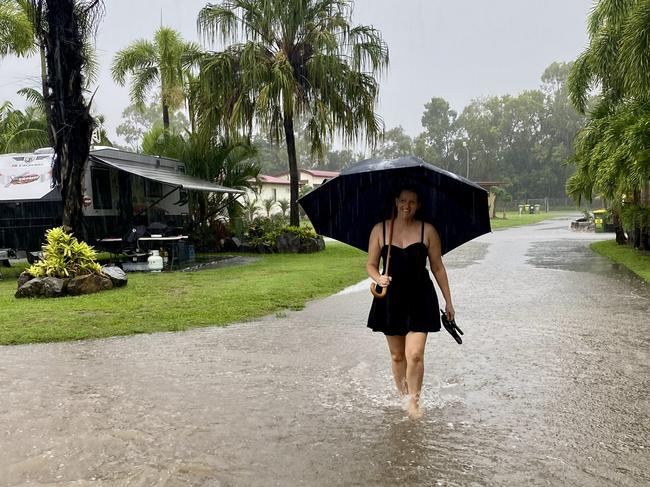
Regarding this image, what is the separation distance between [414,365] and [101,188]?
13.1m

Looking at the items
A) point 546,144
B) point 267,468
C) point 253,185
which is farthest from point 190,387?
point 546,144

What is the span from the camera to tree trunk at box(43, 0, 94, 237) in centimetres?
1122

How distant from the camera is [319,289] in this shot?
11.0 m

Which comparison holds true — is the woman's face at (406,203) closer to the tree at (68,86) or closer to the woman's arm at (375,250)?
the woman's arm at (375,250)

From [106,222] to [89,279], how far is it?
541 cm

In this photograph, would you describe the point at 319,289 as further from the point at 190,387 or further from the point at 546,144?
the point at 546,144

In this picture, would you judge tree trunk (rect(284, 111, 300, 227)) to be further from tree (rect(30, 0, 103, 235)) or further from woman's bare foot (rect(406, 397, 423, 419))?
woman's bare foot (rect(406, 397, 423, 419))

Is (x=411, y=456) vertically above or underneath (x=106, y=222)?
underneath

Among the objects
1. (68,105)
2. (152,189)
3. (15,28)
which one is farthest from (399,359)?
(15,28)

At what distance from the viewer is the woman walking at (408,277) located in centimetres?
416

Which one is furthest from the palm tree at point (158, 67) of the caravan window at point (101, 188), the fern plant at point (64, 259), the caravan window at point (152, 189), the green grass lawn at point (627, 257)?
the green grass lawn at point (627, 257)

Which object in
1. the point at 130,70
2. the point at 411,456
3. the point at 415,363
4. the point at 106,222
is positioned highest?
the point at 130,70

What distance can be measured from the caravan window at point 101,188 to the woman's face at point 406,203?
1252 centimetres

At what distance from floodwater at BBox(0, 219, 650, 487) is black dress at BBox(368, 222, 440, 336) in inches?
26.8
